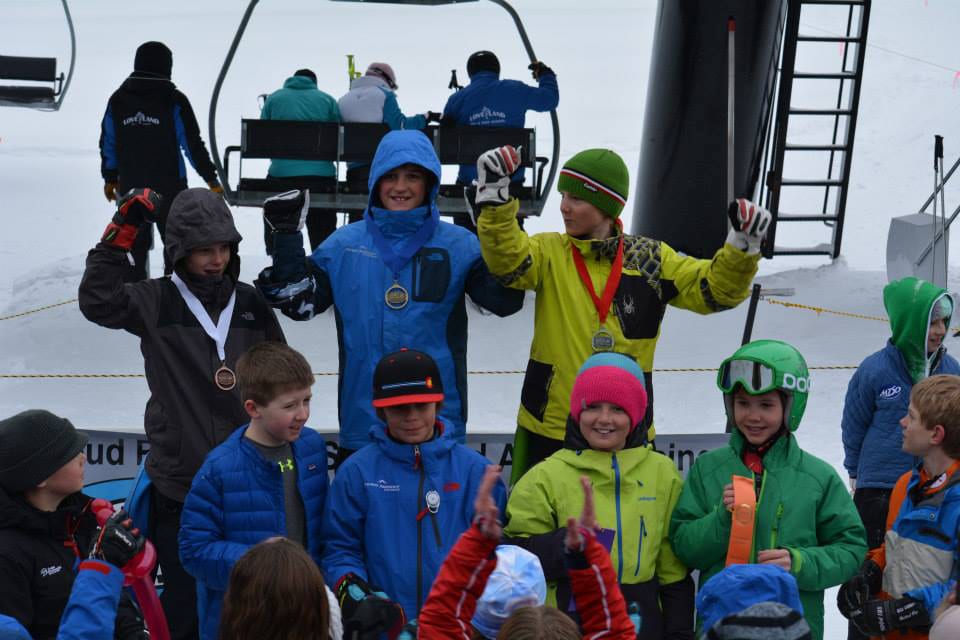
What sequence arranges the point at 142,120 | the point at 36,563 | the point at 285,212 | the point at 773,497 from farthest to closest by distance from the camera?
the point at 142,120, the point at 285,212, the point at 773,497, the point at 36,563

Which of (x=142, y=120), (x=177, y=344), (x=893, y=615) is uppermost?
(x=142, y=120)

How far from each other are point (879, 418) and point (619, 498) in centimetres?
Result: 179

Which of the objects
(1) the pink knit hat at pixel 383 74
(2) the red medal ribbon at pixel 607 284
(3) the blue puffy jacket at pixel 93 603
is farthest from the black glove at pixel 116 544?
(1) the pink knit hat at pixel 383 74

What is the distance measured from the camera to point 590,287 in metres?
4.52

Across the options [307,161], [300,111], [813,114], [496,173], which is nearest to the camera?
[496,173]

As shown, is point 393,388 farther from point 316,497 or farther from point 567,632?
point 567,632

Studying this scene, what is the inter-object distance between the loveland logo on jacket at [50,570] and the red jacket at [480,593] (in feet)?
3.07

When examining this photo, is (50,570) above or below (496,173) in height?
below

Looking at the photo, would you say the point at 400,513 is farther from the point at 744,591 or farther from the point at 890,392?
the point at 890,392

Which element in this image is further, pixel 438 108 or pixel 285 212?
pixel 438 108

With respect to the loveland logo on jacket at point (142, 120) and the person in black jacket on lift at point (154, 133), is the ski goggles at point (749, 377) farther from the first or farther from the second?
the loveland logo on jacket at point (142, 120)

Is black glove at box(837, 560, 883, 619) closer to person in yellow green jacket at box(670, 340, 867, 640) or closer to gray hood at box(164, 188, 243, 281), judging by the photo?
person in yellow green jacket at box(670, 340, 867, 640)

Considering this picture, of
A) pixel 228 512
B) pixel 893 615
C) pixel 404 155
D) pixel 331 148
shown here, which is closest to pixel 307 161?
pixel 331 148

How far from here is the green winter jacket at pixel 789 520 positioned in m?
3.70
